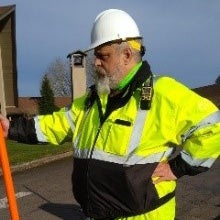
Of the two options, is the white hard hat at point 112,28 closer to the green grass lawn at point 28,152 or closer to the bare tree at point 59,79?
the green grass lawn at point 28,152

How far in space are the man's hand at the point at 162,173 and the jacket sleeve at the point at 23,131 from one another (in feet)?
3.45

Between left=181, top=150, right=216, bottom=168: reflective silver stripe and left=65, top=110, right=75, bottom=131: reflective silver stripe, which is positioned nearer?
left=181, top=150, right=216, bottom=168: reflective silver stripe

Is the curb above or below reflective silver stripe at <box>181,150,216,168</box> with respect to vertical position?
below

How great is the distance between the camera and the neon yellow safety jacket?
3.14 m

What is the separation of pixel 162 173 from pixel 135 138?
0.25m

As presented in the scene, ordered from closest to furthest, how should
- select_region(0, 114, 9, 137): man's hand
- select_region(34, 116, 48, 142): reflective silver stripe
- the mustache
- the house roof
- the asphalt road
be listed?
the mustache
select_region(0, 114, 9, 137): man's hand
select_region(34, 116, 48, 142): reflective silver stripe
the asphalt road
the house roof

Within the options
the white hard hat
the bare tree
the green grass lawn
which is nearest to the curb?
the green grass lawn

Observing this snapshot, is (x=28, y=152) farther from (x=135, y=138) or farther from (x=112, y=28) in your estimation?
(x=135, y=138)

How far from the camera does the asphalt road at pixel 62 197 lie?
7.98 metres

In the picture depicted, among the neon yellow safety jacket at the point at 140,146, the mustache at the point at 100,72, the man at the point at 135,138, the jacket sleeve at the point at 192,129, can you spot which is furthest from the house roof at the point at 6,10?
the jacket sleeve at the point at 192,129

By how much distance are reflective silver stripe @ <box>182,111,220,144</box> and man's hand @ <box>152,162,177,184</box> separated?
192mm

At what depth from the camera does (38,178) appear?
11.8 meters

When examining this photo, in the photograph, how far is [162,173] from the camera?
3182 mm

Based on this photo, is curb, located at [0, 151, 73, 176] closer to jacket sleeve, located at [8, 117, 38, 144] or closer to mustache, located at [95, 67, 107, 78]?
→ jacket sleeve, located at [8, 117, 38, 144]
